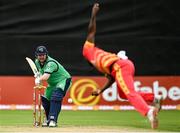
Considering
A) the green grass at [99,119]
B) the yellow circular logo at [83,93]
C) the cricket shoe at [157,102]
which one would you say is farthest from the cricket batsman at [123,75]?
the yellow circular logo at [83,93]

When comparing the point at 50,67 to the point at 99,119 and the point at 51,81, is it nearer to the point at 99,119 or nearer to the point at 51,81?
the point at 51,81

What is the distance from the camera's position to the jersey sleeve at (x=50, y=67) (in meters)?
12.6

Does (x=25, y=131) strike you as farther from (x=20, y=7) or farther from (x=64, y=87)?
(x=20, y=7)

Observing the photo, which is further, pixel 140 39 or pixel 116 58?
pixel 140 39

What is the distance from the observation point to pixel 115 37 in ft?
63.3

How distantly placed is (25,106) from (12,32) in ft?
7.27

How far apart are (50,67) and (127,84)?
197cm

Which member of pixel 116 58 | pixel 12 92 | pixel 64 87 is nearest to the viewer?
pixel 116 58

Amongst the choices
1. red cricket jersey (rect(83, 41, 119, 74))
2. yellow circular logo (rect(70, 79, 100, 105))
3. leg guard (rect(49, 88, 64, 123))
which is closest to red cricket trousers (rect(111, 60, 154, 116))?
red cricket jersey (rect(83, 41, 119, 74))

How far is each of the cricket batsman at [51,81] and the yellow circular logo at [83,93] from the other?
5267mm

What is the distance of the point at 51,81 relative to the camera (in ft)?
42.7

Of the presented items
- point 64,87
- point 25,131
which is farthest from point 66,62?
point 25,131

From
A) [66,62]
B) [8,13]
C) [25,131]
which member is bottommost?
[25,131]

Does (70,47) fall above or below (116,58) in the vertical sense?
above
